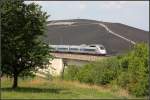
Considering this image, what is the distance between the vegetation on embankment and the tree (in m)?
7.55

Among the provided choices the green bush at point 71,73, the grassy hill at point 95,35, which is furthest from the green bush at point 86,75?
the grassy hill at point 95,35

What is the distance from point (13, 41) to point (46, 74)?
3165 centimetres

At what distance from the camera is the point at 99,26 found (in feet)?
364

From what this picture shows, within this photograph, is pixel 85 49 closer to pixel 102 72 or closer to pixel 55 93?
pixel 102 72

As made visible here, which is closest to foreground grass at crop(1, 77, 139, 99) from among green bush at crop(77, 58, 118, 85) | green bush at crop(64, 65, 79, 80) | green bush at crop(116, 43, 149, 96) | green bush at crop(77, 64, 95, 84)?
green bush at crop(116, 43, 149, 96)

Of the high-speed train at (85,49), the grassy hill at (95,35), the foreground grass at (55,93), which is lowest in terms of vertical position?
the foreground grass at (55,93)

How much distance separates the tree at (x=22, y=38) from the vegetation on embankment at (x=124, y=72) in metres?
7.55

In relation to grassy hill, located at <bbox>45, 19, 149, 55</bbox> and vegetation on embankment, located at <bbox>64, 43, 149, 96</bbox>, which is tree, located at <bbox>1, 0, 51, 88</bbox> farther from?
grassy hill, located at <bbox>45, 19, 149, 55</bbox>

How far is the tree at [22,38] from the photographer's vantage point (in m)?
24.8

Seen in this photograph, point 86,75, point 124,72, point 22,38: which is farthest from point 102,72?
point 22,38

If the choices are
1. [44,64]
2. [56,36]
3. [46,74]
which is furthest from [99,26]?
[44,64]

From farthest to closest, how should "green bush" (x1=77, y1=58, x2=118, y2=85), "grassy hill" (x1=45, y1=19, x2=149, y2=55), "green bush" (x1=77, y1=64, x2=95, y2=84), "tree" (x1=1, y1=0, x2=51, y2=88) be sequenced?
"grassy hill" (x1=45, y1=19, x2=149, y2=55) → "green bush" (x1=77, y1=64, x2=95, y2=84) → "green bush" (x1=77, y1=58, x2=118, y2=85) → "tree" (x1=1, y1=0, x2=51, y2=88)

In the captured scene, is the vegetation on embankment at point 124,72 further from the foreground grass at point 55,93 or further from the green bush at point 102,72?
the foreground grass at point 55,93

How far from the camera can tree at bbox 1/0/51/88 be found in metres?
24.8
